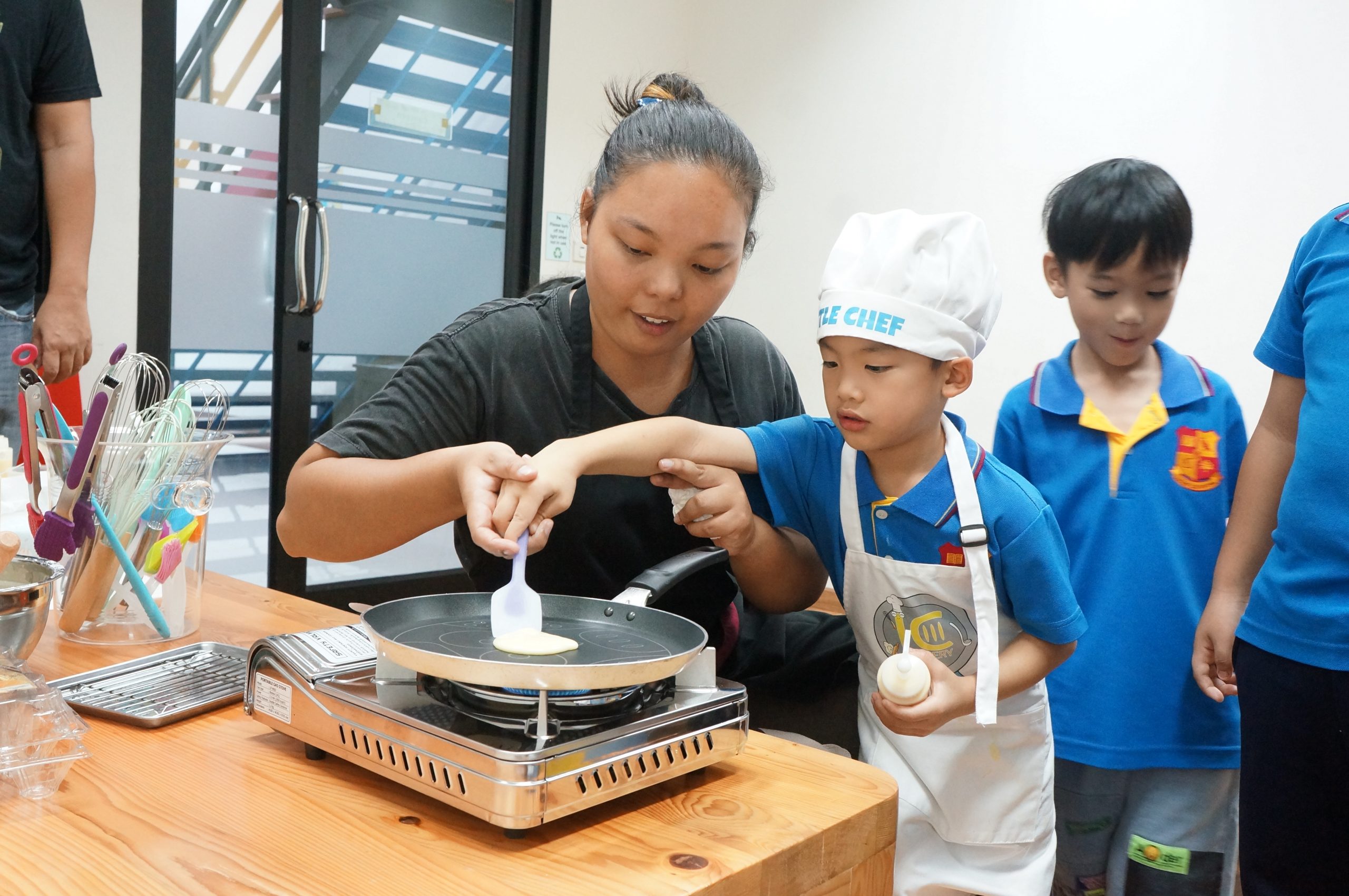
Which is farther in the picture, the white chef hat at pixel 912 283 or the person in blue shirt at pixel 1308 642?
the person in blue shirt at pixel 1308 642

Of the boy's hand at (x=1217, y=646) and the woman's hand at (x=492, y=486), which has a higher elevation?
the woman's hand at (x=492, y=486)

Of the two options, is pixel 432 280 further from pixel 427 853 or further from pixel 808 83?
pixel 427 853

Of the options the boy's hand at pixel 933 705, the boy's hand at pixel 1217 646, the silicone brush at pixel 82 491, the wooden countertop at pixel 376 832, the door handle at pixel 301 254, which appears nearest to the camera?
the wooden countertop at pixel 376 832

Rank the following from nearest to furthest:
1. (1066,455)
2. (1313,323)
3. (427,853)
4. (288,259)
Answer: (427,853) → (1313,323) → (1066,455) → (288,259)

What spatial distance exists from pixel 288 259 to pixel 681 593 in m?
2.47

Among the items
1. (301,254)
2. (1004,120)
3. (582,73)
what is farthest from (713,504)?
(582,73)

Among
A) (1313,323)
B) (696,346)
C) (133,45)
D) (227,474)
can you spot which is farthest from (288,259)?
(1313,323)

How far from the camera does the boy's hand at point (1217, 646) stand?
135 cm

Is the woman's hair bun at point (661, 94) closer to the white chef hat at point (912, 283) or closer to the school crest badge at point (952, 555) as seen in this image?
the white chef hat at point (912, 283)

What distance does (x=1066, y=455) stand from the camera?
1.52 metres

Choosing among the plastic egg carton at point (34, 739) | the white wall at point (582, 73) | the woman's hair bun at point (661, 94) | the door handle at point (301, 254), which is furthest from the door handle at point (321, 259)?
the plastic egg carton at point (34, 739)

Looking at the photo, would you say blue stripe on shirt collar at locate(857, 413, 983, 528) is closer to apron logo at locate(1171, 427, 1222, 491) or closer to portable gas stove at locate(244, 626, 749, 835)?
portable gas stove at locate(244, 626, 749, 835)

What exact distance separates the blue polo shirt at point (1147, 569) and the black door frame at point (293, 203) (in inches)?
88.5

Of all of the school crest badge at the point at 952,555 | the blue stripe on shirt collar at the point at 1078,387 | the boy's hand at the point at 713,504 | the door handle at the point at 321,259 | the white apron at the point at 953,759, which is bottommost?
the white apron at the point at 953,759
